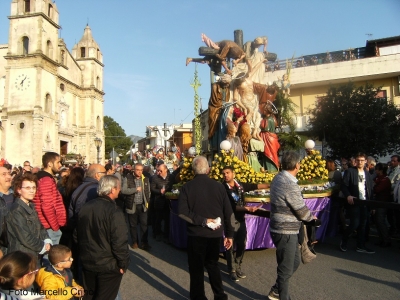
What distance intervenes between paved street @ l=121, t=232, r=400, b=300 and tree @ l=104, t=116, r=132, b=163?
239 ft

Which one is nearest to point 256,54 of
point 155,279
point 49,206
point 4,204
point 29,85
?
point 155,279

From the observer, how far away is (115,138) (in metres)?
81.5

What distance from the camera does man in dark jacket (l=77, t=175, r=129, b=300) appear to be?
3.83m

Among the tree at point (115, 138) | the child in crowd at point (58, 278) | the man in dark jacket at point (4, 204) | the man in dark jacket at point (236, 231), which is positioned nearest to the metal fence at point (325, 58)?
the man in dark jacket at point (236, 231)

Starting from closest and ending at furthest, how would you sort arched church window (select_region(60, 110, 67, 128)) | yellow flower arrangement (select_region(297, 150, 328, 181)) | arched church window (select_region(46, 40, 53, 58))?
yellow flower arrangement (select_region(297, 150, 328, 181)), arched church window (select_region(46, 40, 53, 58)), arched church window (select_region(60, 110, 67, 128))

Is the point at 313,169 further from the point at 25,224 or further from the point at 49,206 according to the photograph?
the point at 25,224

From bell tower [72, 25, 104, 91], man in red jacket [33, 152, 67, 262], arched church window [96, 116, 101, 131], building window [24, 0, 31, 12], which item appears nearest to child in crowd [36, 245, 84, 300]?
man in red jacket [33, 152, 67, 262]

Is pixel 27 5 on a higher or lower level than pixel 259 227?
higher

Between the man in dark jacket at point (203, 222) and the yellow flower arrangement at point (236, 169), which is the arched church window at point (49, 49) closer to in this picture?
the yellow flower arrangement at point (236, 169)

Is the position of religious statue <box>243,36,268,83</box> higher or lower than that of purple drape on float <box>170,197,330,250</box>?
higher

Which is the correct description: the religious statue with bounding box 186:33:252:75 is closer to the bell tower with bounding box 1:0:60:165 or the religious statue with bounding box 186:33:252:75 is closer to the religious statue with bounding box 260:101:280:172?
the religious statue with bounding box 260:101:280:172

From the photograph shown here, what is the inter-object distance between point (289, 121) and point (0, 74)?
165 feet

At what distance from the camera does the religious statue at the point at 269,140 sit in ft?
32.0

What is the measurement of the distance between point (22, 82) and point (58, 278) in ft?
136
